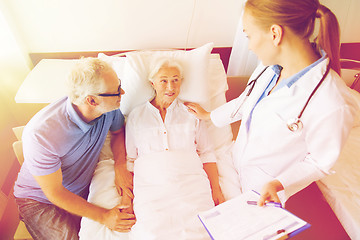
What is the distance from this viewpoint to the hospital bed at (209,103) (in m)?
1.59

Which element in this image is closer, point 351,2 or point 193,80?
point 193,80

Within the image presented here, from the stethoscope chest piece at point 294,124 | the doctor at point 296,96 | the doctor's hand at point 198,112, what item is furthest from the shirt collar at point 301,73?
the doctor's hand at point 198,112

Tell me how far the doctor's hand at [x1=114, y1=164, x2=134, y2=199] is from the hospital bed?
7cm

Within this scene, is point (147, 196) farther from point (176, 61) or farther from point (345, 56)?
point (345, 56)

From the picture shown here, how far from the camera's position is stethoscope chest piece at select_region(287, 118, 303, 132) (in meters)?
1.14

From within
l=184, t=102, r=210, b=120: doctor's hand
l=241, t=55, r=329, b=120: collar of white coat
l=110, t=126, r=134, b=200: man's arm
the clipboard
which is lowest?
l=110, t=126, r=134, b=200: man's arm

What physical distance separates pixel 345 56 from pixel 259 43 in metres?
2.15

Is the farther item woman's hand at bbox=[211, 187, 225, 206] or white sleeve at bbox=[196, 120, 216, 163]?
white sleeve at bbox=[196, 120, 216, 163]

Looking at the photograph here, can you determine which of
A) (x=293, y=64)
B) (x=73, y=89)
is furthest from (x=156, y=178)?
(x=293, y=64)

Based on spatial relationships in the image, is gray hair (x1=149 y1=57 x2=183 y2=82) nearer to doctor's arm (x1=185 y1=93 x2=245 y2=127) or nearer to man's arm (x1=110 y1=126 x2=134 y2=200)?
doctor's arm (x1=185 y1=93 x2=245 y2=127)

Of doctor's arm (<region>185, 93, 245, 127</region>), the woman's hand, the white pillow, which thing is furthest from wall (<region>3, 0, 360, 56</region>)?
the woman's hand

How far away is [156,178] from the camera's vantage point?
1.49 meters

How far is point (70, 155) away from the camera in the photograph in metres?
1.42

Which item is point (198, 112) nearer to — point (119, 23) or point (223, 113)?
point (223, 113)
